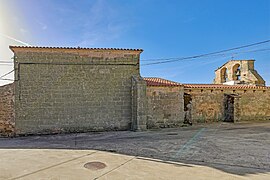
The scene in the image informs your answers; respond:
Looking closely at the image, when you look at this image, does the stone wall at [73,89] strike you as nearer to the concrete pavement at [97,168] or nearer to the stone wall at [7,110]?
the stone wall at [7,110]

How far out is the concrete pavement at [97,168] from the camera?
400 centimetres

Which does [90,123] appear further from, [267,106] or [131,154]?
[267,106]

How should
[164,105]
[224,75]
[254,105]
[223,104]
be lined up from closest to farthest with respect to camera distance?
[164,105] → [223,104] → [254,105] → [224,75]

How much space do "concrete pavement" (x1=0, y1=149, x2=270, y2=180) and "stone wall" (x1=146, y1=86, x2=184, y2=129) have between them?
6.33m

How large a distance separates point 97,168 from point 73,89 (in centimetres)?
702

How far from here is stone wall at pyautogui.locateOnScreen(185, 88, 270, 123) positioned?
1376 centimetres

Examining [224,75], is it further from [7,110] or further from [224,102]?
[7,110]

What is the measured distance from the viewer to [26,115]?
10.4m

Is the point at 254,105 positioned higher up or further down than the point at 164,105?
further down

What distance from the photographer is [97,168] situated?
4578 millimetres

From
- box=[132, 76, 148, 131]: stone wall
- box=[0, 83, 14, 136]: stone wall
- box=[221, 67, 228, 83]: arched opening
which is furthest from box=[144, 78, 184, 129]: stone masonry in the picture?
box=[221, 67, 228, 83]: arched opening

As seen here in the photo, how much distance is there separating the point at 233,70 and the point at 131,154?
21590 mm

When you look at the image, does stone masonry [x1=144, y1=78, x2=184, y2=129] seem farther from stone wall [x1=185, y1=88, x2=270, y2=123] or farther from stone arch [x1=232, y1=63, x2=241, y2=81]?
stone arch [x1=232, y1=63, x2=241, y2=81]

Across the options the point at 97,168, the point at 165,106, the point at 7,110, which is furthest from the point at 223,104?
the point at 7,110
